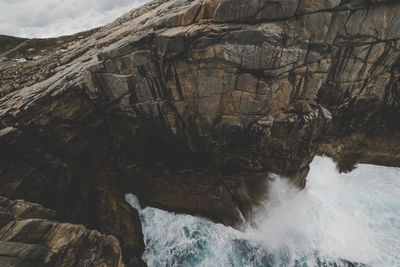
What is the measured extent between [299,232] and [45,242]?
19.3 metres

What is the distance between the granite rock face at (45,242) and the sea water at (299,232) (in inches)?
355

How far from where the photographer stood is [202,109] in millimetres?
15078

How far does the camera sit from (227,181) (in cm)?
1778

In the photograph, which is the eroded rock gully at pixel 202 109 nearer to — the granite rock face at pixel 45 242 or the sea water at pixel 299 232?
the sea water at pixel 299 232

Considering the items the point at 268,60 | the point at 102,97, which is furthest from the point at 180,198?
the point at 268,60

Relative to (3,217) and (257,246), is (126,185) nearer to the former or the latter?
(3,217)

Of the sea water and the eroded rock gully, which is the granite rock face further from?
the sea water

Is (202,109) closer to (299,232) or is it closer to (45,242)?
(45,242)

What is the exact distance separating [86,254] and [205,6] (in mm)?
16897

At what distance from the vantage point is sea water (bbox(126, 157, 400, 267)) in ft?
51.9

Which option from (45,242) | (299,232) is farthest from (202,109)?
(299,232)

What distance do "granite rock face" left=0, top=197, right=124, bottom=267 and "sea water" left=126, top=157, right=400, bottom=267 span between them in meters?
A: 9.01

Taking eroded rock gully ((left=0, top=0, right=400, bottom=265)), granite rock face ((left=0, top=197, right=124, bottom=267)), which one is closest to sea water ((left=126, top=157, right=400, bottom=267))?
eroded rock gully ((left=0, top=0, right=400, bottom=265))

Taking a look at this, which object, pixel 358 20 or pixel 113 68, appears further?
pixel 113 68
